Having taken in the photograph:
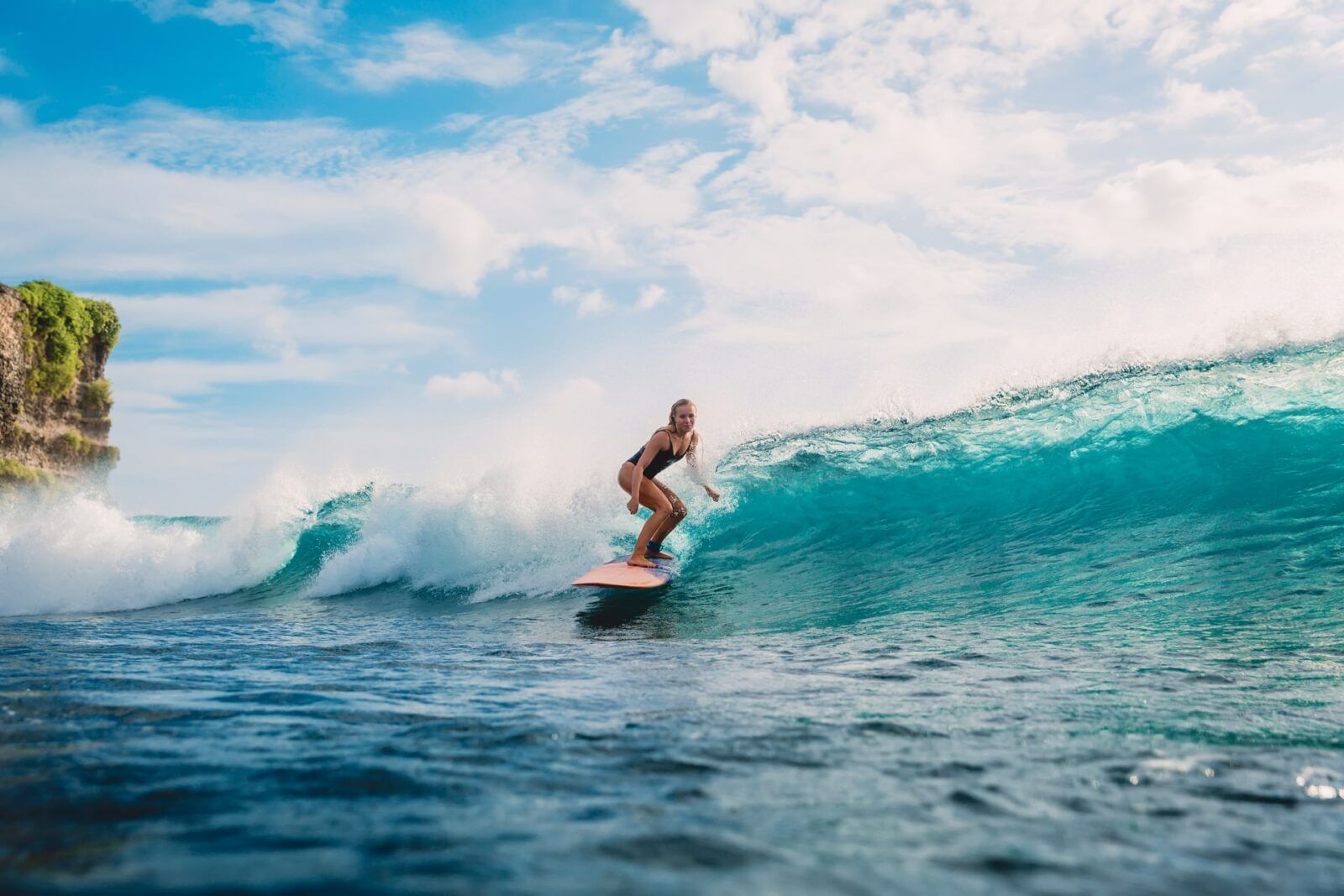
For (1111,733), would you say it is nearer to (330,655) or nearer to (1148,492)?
(330,655)

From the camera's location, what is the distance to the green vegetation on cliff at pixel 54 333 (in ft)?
91.2

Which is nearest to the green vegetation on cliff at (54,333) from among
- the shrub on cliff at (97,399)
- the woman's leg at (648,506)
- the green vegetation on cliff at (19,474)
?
the shrub on cliff at (97,399)

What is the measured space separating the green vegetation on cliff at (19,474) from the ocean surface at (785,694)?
59.4ft

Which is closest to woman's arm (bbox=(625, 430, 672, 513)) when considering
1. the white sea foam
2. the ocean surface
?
the ocean surface

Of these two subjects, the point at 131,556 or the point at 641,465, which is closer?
the point at 641,465

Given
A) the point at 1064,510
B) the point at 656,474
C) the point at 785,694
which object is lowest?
the point at 785,694

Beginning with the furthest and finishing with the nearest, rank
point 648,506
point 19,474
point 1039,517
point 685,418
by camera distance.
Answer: point 19,474, point 1039,517, point 648,506, point 685,418

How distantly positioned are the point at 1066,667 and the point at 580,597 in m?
5.60

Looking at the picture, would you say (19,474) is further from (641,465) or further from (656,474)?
(641,465)

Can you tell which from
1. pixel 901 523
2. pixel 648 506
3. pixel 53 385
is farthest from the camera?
pixel 53 385

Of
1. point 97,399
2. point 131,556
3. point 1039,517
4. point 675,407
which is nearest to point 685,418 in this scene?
point 675,407

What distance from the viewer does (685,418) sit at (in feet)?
29.6

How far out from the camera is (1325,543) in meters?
7.77

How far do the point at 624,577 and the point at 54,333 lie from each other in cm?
2835
